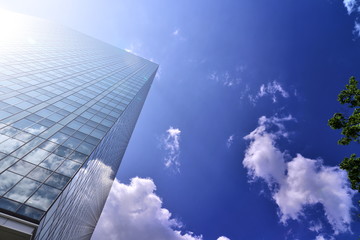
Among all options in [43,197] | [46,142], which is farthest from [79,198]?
[43,197]

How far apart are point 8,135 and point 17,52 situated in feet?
130

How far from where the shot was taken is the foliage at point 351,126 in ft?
56.1

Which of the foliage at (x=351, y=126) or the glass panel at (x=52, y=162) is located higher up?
the foliage at (x=351, y=126)

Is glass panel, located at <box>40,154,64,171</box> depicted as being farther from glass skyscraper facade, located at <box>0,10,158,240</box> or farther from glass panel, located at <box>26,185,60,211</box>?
glass panel, located at <box>26,185,60,211</box>

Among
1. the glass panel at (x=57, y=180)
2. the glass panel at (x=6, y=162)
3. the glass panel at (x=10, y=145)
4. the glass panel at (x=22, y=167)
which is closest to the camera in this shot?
the glass panel at (x=6, y=162)

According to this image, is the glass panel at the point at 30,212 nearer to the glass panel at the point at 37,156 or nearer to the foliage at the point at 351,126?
the glass panel at the point at 37,156

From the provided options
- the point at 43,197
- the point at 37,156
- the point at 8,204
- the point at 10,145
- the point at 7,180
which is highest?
the point at 10,145

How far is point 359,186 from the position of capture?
16.8 metres

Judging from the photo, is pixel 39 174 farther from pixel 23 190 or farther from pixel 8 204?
pixel 8 204

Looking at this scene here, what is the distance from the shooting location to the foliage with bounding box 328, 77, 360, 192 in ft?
56.1

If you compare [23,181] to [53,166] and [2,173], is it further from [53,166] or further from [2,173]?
[53,166]

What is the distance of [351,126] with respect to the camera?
58.2ft

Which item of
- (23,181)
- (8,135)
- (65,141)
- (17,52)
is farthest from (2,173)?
(17,52)

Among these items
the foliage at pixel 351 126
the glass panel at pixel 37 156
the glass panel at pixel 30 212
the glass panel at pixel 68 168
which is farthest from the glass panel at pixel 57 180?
the foliage at pixel 351 126
